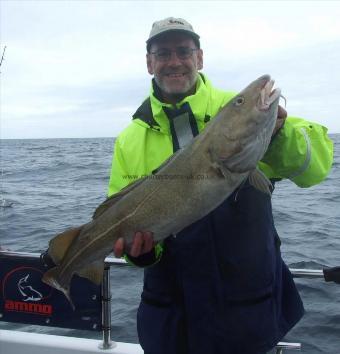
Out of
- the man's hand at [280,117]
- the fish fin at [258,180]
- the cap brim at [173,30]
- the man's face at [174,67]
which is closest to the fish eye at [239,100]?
the man's hand at [280,117]

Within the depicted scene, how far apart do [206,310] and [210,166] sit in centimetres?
96

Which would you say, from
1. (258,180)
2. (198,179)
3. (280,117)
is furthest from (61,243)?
(280,117)

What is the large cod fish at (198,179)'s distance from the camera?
2785mm

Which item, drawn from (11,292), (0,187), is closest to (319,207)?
(11,292)

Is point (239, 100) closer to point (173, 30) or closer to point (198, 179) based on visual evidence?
point (198, 179)

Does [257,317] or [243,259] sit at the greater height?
[243,259]

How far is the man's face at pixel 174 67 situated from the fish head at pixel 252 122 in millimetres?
658

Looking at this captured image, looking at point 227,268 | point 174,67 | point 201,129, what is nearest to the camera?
point 227,268

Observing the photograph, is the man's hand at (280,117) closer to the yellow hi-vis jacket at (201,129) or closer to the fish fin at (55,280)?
the yellow hi-vis jacket at (201,129)

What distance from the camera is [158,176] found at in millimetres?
3033

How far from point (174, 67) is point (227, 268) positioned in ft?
5.03

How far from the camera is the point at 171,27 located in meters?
3.39

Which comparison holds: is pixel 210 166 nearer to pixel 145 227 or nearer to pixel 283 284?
pixel 145 227

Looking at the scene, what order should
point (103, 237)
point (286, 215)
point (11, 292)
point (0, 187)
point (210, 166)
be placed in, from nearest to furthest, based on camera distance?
1. point (210, 166)
2. point (103, 237)
3. point (11, 292)
4. point (286, 215)
5. point (0, 187)
